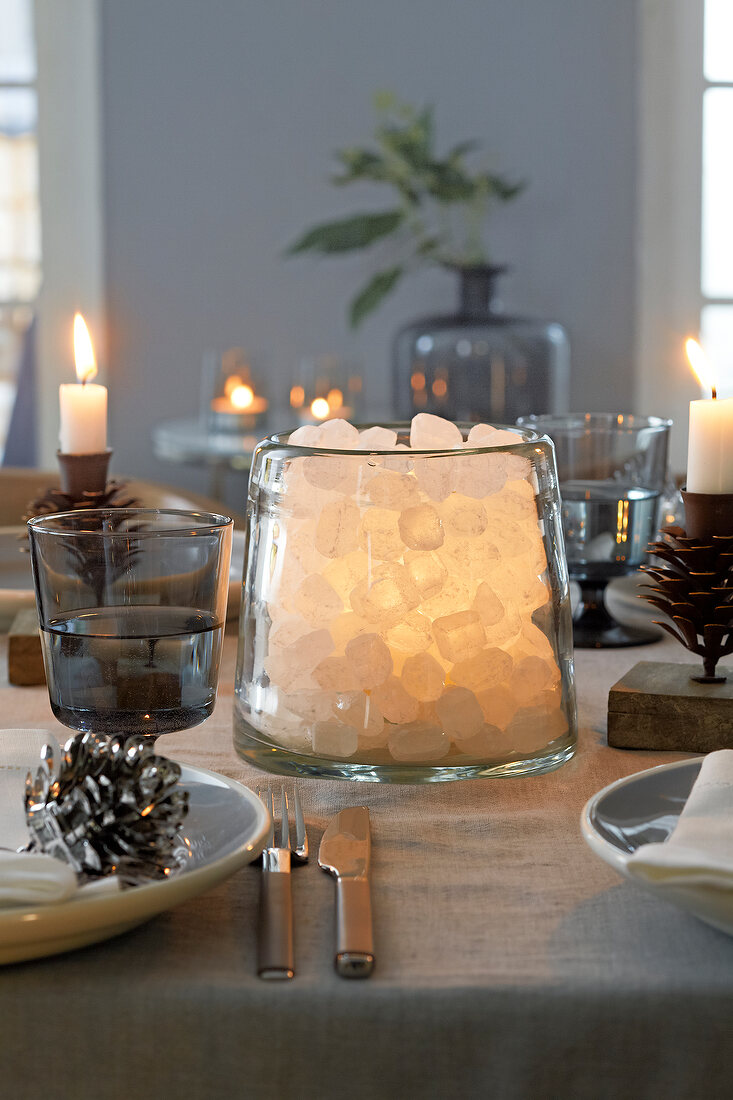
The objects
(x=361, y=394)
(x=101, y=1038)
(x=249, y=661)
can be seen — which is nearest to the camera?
(x=101, y=1038)

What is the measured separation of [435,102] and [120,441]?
122 cm

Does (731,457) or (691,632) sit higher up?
(731,457)

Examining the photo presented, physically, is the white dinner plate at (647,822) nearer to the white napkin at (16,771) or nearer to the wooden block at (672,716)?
the wooden block at (672,716)

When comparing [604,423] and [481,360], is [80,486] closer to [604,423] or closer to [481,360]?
[604,423]

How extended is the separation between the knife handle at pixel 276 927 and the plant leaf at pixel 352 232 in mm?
2535

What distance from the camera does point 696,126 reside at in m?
3.04

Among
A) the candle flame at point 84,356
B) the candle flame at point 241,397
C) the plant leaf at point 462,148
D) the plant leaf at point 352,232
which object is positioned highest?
the plant leaf at point 462,148

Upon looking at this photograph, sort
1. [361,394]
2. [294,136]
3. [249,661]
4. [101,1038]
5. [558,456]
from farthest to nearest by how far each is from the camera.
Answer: [294,136], [361,394], [558,456], [249,661], [101,1038]

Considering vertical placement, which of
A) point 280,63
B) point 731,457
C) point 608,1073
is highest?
point 280,63

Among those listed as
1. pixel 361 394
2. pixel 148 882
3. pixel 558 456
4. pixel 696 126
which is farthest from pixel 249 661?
pixel 696 126

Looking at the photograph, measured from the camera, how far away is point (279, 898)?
1.47 ft

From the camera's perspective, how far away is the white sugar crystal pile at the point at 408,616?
22.9 inches

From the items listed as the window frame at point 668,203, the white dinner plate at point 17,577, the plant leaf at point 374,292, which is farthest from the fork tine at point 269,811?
the window frame at point 668,203

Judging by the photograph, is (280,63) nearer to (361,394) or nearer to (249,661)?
(361,394)
